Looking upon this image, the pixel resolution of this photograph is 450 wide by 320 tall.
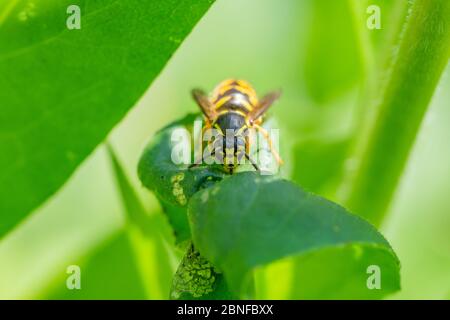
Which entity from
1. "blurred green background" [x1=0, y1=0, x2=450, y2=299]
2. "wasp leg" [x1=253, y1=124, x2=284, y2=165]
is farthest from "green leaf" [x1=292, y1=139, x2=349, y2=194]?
"wasp leg" [x1=253, y1=124, x2=284, y2=165]

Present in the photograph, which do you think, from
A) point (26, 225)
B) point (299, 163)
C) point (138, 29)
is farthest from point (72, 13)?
point (26, 225)

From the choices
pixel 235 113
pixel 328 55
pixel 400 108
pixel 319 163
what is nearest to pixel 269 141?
pixel 235 113

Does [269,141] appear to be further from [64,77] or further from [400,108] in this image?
[64,77]

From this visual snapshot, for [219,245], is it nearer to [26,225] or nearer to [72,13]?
[72,13]

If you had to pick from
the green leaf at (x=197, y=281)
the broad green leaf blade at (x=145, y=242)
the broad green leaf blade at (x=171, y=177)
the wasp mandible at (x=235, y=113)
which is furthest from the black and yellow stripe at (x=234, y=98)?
the green leaf at (x=197, y=281)

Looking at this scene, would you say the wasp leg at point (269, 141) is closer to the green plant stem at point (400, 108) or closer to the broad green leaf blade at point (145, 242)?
the green plant stem at point (400, 108)

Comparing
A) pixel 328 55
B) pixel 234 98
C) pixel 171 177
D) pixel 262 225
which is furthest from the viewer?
pixel 328 55
